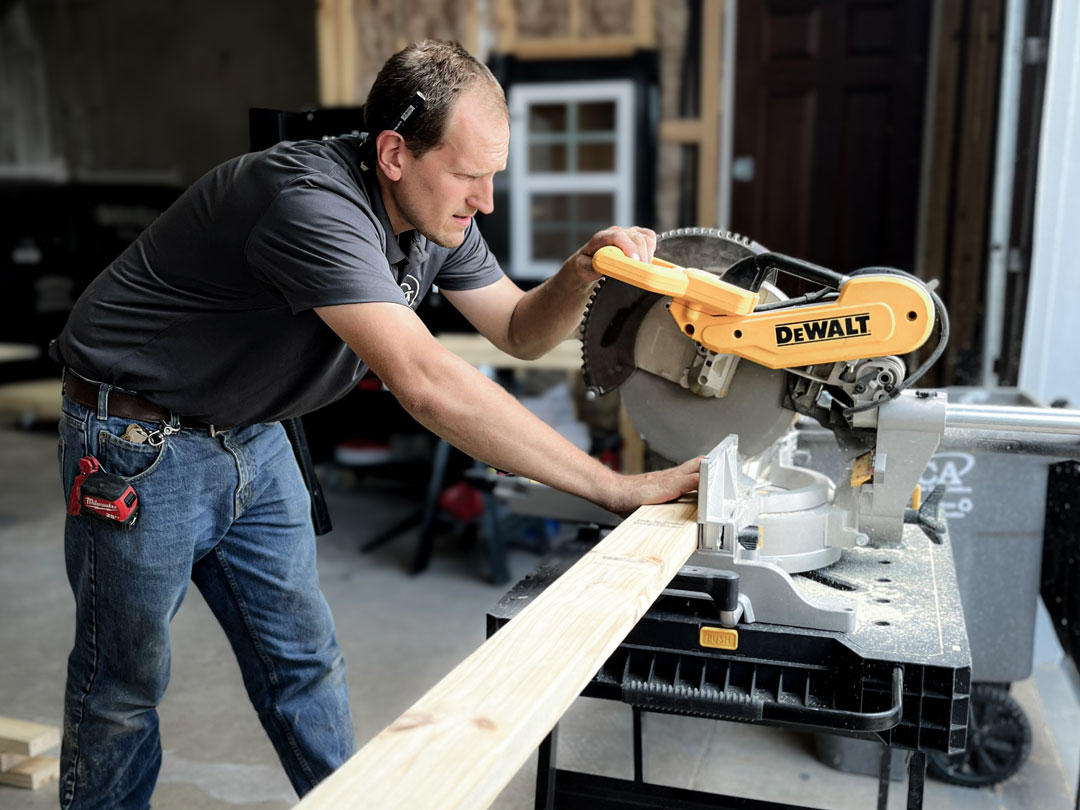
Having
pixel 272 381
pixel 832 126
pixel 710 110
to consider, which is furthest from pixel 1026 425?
pixel 832 126

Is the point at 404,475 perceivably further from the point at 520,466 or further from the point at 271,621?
the point at 520,466

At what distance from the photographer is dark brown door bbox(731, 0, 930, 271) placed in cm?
460

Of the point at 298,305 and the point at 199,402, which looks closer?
the point at 298,305

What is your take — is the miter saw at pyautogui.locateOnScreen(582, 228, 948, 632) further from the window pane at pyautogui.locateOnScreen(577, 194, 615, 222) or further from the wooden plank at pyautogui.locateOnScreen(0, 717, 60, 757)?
the window pane at pyautogui.locateOnScreen(577, 194, 615, 222)

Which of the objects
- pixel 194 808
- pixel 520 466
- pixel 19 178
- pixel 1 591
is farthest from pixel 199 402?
pixel 19 178

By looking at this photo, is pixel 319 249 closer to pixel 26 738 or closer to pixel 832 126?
pixel 26 738

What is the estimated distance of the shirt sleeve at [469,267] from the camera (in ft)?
5.72

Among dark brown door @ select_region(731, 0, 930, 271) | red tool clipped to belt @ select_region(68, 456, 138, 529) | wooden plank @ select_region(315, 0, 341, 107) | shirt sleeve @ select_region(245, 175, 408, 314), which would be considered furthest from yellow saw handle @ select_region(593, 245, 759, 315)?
wooden plank @ select_region(315, 0, 341, 107)

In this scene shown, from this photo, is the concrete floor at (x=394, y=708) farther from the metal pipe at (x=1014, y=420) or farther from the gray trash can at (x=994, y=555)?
the metal pipe at (x=1014, y=420)

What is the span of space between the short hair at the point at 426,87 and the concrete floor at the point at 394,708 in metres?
1.64

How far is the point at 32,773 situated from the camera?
2.34 metres

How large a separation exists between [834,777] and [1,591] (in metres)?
3.06

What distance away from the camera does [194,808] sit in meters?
2.31

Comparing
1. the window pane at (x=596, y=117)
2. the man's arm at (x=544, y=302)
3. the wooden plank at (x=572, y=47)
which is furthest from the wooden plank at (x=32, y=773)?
the wooden plank at (x=572, y=47)
